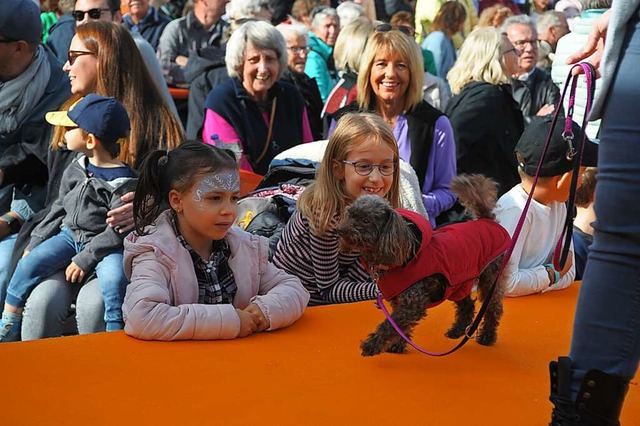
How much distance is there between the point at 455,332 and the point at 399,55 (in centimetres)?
254

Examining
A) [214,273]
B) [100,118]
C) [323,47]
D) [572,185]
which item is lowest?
[323,47]

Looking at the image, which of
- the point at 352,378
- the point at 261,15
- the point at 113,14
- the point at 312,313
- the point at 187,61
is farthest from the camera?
the point at 261,15

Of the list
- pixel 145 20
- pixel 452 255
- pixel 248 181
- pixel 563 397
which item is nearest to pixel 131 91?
pixel 248 181

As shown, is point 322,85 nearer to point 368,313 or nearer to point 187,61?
point 187,61

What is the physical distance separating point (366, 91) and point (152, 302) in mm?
2785

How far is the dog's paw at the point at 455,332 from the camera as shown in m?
3.44

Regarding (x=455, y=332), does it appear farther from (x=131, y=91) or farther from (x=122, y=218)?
(x=131, y=91)

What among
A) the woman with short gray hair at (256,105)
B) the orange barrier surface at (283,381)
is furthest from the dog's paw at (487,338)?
the woman with short gray hair at (256,105)

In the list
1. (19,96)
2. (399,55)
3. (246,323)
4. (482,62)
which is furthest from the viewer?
(482,62)

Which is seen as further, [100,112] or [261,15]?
[261,15]

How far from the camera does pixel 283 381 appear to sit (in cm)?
301

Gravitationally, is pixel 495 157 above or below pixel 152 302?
below

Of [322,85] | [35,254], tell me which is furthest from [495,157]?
[35,254]

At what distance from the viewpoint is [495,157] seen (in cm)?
680
